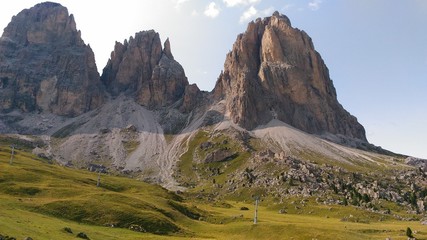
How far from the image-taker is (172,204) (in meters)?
105

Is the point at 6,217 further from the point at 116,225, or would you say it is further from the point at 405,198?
the point at 405,198

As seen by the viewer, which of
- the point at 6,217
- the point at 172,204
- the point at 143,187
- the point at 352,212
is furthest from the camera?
the point at 143,187

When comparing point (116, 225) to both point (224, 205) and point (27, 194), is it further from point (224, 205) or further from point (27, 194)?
point (224, 205)

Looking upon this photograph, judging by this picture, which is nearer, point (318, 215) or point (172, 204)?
point (172, 204)

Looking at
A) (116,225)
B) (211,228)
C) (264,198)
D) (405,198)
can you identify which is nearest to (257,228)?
(211,228)

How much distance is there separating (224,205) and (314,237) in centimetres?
9121

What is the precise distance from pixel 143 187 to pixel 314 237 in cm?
9431

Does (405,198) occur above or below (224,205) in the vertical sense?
above

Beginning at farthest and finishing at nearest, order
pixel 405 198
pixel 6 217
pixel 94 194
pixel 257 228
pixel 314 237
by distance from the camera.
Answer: pixel 405 198, pixel 94 194, pixel 257 228, pixel 314 237, pixel 6 217

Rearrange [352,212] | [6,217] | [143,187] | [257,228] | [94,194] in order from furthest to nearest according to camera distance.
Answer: [143,187] → [352,212] → [94,194] → [257,228] → [6,217]

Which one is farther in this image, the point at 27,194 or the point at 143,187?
the point at 143,187

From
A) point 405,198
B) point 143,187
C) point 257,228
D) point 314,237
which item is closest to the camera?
point 314,237

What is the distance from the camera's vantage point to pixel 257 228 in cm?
8194

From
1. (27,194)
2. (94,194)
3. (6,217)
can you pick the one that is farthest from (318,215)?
(6,217)
